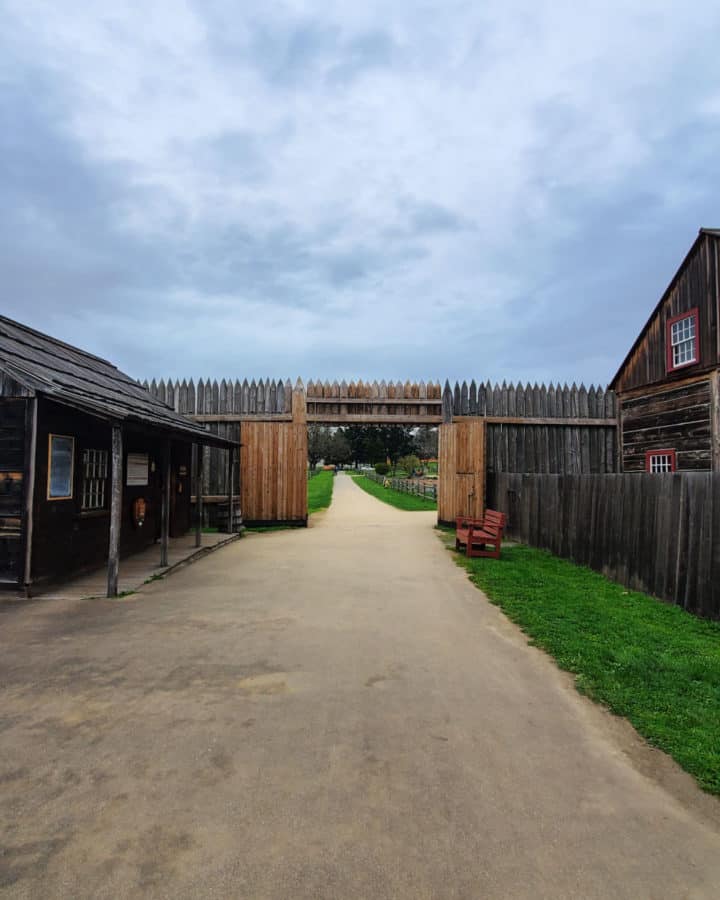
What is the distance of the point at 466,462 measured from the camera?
48.5ft

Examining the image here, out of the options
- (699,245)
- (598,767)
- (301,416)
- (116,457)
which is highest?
(699,245)

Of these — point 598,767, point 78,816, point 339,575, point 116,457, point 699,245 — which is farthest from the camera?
point 699,245

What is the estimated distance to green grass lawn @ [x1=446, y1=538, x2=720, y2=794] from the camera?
139 inches

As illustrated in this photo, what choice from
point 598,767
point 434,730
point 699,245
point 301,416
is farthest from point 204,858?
point 699,245

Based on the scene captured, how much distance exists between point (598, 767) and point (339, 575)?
237 inches

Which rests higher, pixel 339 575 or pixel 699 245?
pixel 699 245

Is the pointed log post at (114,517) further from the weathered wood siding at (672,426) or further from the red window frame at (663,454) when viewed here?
the red window frame at (663,454)

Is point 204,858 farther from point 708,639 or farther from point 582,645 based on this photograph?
point 708,639

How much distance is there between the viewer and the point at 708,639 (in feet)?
18.1

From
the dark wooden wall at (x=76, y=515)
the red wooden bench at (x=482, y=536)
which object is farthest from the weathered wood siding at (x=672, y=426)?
the dark wooden wall at (x=76, y=515)

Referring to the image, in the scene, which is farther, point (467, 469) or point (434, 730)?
point (467, 469)

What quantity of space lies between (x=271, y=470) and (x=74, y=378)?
6409mm

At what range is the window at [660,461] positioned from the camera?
44.4 ft

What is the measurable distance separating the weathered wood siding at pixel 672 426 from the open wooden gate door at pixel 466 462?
4200mm
